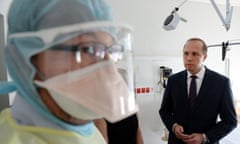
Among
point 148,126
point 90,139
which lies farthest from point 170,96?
point 90,139

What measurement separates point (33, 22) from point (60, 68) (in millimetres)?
146

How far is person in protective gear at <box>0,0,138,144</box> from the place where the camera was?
61 cm

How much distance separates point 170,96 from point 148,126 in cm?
87

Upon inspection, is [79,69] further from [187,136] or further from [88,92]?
[187,136]

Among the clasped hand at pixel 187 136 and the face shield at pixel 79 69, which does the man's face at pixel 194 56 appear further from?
the face shield at pixel 79 69

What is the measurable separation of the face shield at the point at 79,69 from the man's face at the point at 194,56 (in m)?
1.74

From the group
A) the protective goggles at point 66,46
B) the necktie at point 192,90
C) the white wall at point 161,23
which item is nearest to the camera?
the protective goggles at point 66,46

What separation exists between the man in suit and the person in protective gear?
1605mm

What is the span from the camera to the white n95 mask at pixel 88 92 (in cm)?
61

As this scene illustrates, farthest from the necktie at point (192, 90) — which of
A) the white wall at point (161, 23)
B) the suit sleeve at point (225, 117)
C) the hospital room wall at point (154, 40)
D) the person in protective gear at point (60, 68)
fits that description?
the person in protective gear at point (60, 68)

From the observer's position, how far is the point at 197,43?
7.57ft

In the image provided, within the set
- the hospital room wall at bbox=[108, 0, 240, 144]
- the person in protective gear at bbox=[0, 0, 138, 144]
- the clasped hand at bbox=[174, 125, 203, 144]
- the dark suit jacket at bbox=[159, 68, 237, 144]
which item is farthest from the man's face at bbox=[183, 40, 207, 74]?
the person in protective gear at bbox=[0, 0, 138, 144]

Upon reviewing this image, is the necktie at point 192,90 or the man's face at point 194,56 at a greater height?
the man's face at point 194,56

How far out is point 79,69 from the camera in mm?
618
